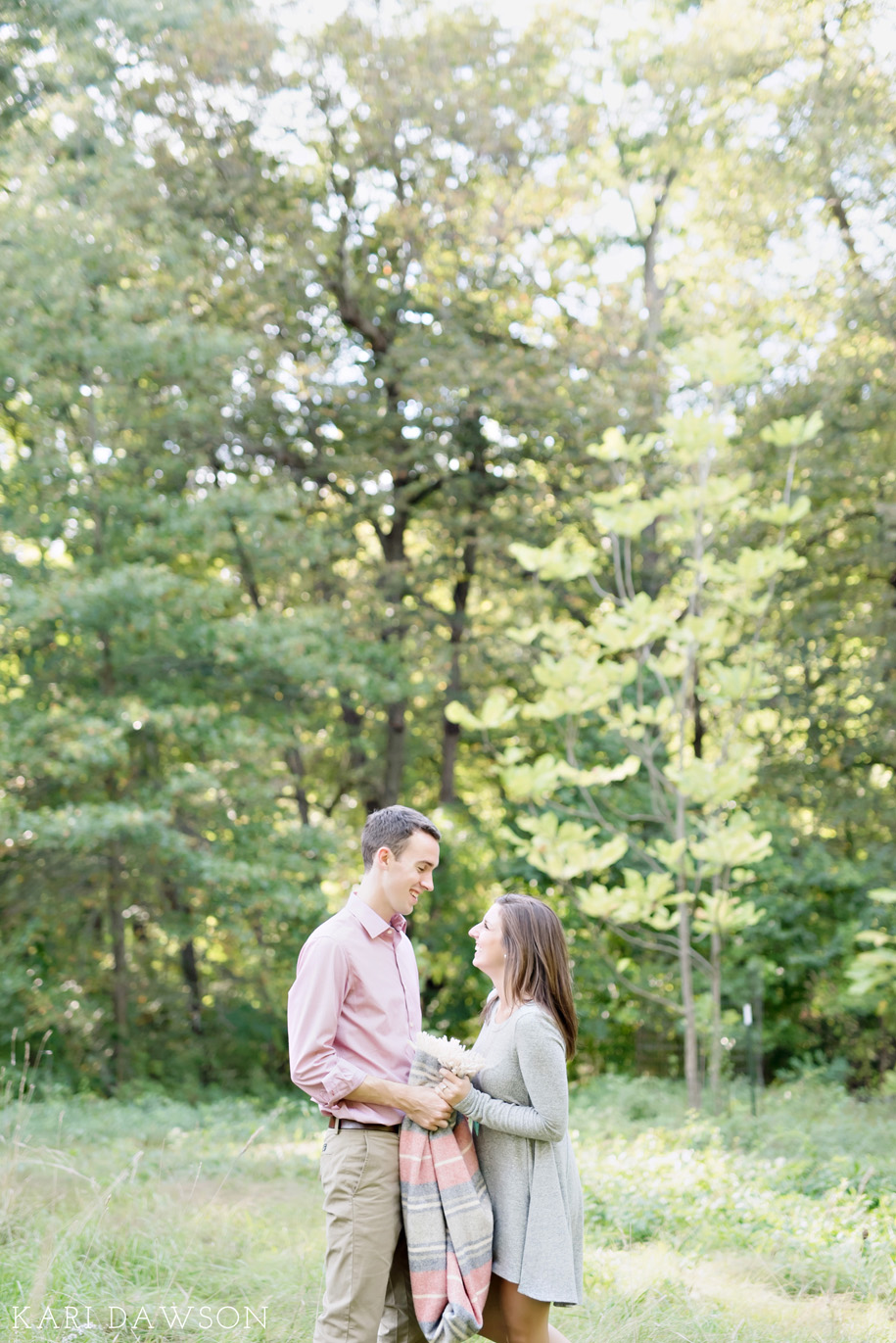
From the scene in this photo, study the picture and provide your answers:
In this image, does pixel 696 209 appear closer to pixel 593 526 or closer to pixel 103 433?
pixel 593 526

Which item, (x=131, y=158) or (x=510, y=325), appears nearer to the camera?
(x=131, y=158)

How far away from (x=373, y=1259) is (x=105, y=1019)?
28.2ft

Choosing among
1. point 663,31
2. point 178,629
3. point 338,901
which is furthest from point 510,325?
point 338,901

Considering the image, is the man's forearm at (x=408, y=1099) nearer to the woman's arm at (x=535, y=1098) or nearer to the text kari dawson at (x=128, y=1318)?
the woman's arm at (x=535, y=1098)

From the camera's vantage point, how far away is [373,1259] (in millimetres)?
2391

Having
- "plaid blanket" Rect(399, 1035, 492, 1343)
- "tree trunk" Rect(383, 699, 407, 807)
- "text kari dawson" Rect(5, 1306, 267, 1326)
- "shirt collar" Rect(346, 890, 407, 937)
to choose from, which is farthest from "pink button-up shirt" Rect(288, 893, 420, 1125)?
"tree trunk" Rect(383, 699, 407, 807)

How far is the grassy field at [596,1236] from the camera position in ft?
11.0

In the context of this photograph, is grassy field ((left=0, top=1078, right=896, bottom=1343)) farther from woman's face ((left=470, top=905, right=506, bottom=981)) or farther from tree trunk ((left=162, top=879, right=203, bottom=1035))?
tree trunk ((left=162, top=879, right=203, bottom=1035))

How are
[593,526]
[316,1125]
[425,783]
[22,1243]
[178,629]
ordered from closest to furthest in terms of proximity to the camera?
[22,1243] < [316,1125] < [178,629] < [593,526] < [425,783]

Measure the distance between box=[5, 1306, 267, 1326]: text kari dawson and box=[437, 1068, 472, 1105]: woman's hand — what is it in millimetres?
1539

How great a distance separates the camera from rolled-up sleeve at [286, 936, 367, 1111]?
7.85 feet

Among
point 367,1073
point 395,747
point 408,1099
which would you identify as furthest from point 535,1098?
point 395,747

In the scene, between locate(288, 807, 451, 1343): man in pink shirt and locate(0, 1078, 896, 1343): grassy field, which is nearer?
locate(288, 807, 451, 1343): man in pink shirt

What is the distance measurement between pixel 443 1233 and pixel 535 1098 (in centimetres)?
36
